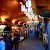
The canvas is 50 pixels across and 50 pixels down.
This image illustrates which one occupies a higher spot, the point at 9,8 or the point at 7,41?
the point at 9,8

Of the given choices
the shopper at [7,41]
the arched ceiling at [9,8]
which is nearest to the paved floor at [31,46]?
the arched ceiling at [9,8]

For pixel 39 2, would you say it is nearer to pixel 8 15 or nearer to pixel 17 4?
pixel 17 4

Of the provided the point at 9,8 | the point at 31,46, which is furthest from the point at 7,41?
the point at 9,8

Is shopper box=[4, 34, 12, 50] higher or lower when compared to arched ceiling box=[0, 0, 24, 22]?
lower

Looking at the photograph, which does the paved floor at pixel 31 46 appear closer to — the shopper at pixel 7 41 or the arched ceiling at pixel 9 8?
the arched ceiling at pixel 9 8

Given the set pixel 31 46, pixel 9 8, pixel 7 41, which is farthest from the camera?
pixel 9 8

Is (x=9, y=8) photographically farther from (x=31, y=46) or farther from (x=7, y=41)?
(x=7, y=41)

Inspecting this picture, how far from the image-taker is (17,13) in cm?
1811

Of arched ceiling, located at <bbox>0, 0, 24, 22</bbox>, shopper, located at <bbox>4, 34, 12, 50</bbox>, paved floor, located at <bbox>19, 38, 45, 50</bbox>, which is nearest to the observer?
shopper, located at <bbox>4, 34, 12, 50</bbox>

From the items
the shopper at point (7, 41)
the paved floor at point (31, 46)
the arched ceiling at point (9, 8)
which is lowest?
the paved floor at point (31, 46)

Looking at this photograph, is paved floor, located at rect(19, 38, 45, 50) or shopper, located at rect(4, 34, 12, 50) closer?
shopper, located at rect(4, 34, 12, 50)

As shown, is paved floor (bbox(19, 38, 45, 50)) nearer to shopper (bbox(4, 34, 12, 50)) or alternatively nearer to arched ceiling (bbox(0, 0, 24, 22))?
arched ceiling (bbox(0, 0, 24, 22))

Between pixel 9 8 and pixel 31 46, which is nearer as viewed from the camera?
pixel 31 46

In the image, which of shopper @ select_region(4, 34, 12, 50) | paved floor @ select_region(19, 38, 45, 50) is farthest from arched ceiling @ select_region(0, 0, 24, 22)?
shopper @ select_region(4, 34, 12, 50)
